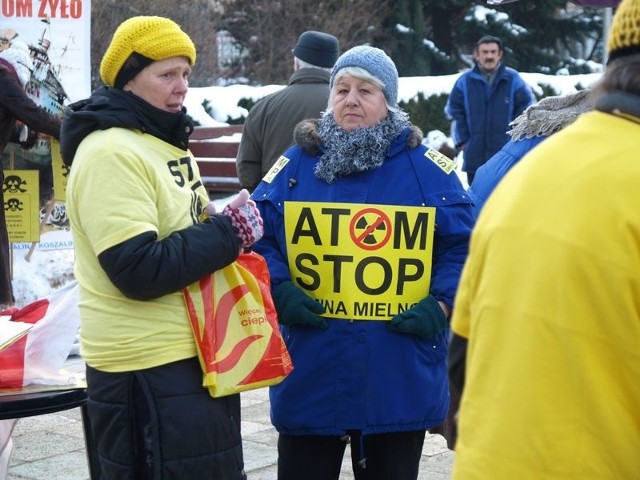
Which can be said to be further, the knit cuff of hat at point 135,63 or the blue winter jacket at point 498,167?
the blue winter jacket at point 498,167

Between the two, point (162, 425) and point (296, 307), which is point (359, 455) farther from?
point (162, 425)

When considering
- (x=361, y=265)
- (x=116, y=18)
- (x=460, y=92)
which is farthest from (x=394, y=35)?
(x=361, y=265)

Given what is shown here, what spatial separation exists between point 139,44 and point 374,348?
1.11 metres

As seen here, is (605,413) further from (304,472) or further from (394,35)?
(394,35)

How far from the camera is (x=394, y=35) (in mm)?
26375

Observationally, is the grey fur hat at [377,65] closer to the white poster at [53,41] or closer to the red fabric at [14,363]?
the red fabric at [14,363]

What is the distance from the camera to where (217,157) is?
13109mm

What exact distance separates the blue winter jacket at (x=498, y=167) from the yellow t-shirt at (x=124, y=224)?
3.89 ft

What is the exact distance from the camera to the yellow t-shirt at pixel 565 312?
1.79 m

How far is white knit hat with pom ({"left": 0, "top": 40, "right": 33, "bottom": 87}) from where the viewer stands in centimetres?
773

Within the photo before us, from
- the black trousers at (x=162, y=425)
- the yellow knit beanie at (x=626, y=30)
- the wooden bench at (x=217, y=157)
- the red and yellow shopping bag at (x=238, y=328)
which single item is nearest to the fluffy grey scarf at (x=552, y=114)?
the red and yellow shopping bag at (x=238, y=328)

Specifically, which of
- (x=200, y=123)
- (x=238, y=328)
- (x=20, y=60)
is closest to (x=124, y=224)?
(x=238, y=328)

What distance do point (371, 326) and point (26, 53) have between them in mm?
4977

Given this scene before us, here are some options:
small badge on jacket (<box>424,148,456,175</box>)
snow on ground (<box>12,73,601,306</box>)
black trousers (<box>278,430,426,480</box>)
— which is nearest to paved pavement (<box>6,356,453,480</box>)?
black trousers (<box>278,430,426,480</box>)
